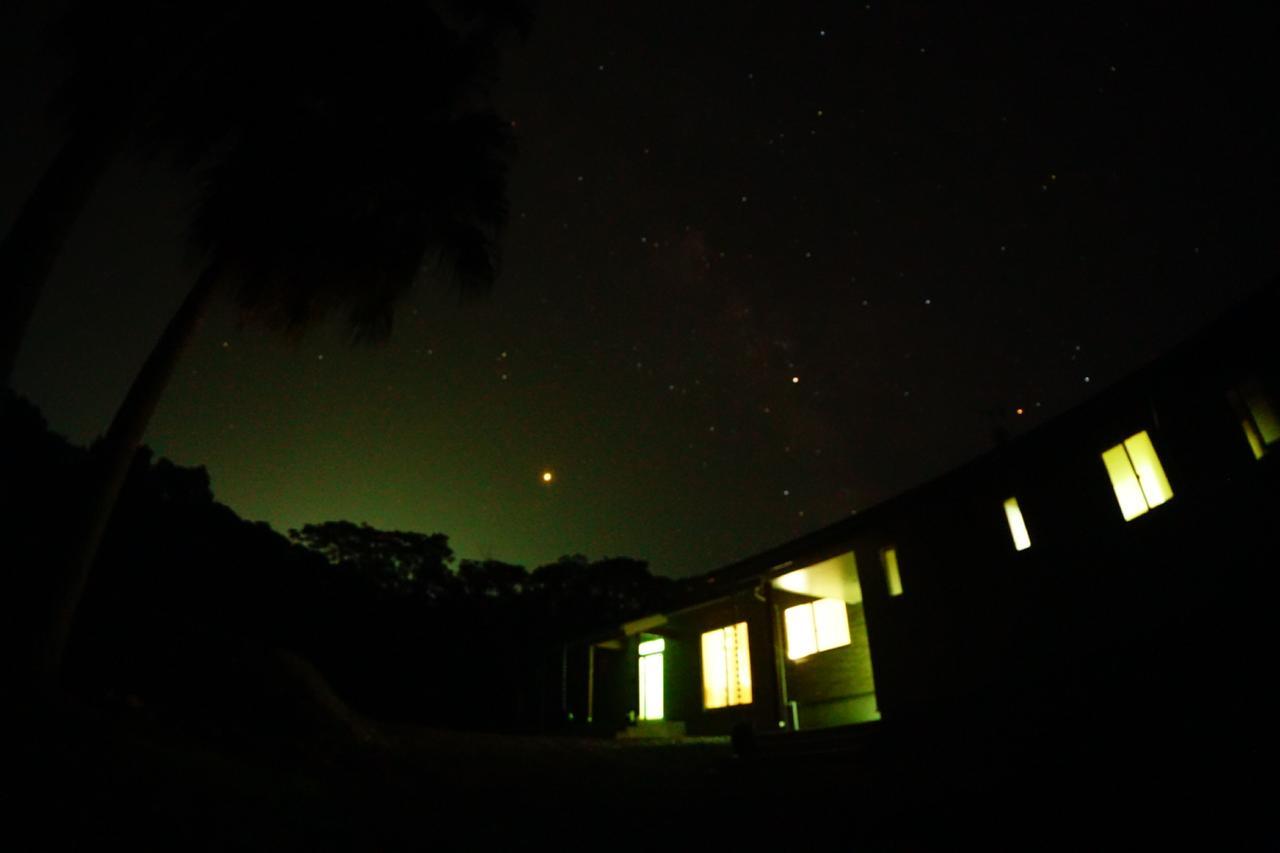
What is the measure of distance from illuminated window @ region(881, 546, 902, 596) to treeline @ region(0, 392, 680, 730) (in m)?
6.07

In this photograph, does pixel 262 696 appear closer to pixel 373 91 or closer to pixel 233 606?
pixel 373 91

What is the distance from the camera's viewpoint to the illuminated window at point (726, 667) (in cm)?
1581

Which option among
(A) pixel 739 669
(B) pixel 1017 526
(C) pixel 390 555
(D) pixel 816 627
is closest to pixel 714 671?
(A) pixel 739 669

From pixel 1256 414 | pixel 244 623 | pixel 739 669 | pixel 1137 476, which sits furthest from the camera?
pixel 244 623

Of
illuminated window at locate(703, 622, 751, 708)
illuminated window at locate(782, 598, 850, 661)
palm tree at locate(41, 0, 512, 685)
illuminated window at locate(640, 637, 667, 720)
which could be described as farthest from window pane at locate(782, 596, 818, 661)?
Answer: palm tree at locate(41, 0, 512, 685)

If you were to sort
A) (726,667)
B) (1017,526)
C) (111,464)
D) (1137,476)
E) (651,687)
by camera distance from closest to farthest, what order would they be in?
(111,464), (1137,476), (1017,526), (726,667), (651,687)

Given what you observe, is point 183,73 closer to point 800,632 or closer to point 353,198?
point 353,198

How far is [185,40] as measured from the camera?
270 inches

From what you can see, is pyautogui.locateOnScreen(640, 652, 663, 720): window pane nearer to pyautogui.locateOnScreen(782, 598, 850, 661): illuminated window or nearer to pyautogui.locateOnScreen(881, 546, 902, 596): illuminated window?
pyautogui.locateOnScreen(782, 598, 850, 661): illuminated window

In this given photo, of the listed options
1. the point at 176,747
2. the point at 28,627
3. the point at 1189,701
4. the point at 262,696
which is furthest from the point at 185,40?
the point at 1189,701

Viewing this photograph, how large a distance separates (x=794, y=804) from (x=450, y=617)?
2059 cm

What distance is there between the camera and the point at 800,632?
49.0ft

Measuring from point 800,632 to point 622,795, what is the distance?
25.2 ft

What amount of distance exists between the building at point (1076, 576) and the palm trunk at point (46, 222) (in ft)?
30.5
